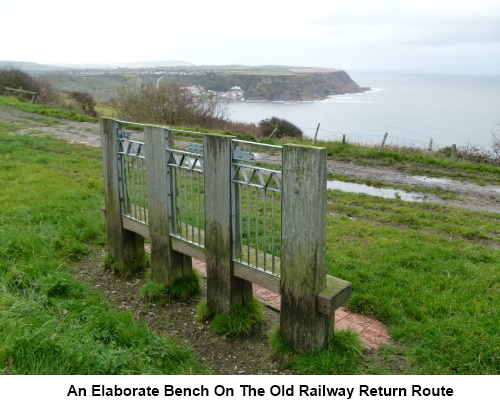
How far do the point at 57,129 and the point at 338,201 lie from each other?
14.6 m

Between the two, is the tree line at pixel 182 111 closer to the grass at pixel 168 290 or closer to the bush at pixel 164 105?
the bush at pixel 164 105

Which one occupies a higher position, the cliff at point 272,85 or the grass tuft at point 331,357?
the cliff at point 272,85

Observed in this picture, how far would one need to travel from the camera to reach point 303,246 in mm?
3607

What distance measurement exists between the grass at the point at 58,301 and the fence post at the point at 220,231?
0.67 metres

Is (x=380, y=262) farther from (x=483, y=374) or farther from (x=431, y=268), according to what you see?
(x=483, y=374)

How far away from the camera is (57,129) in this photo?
19688 millimetres

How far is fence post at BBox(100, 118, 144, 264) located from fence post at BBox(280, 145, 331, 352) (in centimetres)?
259

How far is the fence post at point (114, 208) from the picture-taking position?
5484 mm

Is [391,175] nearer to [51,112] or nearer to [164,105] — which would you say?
[164,105]

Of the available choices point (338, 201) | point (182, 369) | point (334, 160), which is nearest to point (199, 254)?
point (182, 369)

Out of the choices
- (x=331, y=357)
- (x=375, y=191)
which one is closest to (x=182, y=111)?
(x=375, y=191)

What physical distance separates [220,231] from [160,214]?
100 cm

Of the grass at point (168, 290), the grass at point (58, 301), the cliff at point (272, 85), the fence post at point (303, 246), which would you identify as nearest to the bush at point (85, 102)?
the cliff at point (272, 85)

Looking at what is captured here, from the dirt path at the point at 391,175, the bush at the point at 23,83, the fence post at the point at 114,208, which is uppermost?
the bush at the point at 23,83
